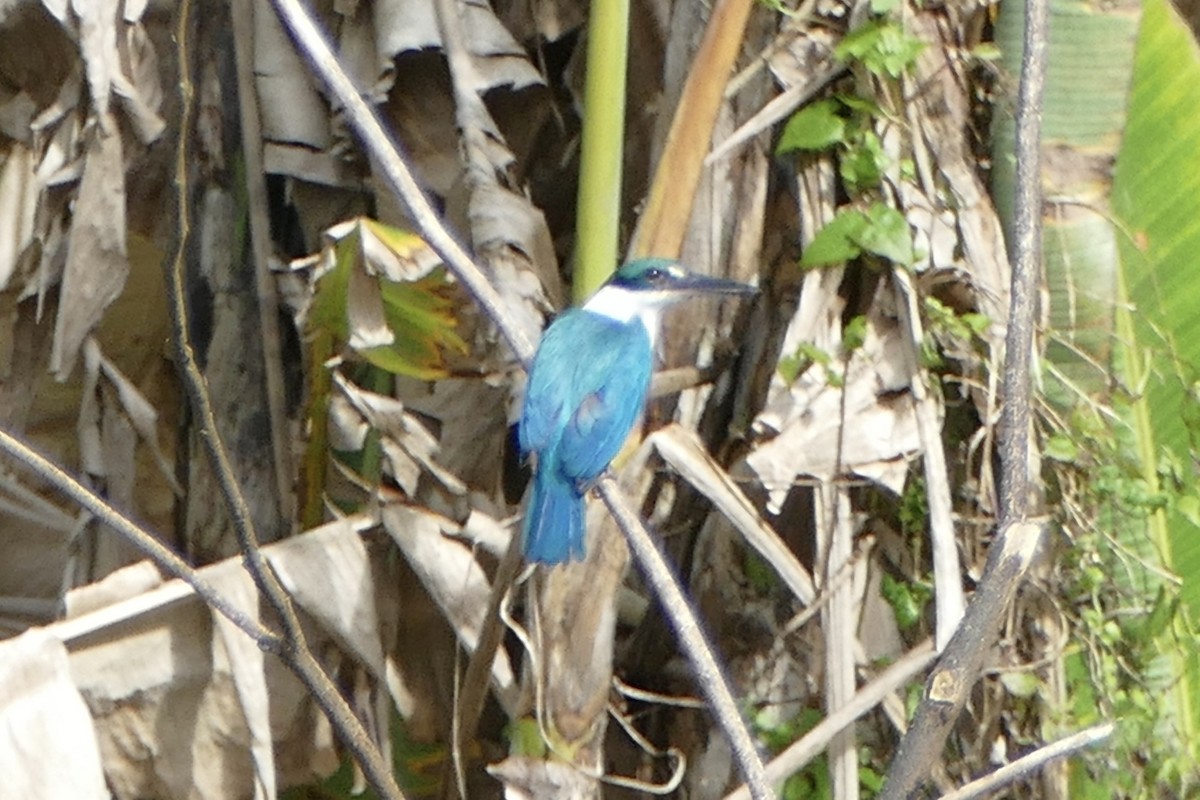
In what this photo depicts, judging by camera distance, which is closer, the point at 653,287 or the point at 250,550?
the point at 250,550

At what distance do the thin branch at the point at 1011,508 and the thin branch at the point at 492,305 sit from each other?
0.18 m

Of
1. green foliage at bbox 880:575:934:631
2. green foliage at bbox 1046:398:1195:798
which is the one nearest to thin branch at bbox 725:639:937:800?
green foliage at bbox 880:575:934:631

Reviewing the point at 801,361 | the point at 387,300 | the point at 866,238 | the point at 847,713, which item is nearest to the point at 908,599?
the point at 847,713

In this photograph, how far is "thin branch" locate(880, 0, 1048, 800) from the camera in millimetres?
1616

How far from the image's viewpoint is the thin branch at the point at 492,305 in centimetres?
171

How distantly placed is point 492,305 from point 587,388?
1.89ft

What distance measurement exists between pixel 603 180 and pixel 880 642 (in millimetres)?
985

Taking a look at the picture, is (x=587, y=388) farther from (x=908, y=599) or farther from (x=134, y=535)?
(x=134, y=535)

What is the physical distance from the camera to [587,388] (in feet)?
9.21

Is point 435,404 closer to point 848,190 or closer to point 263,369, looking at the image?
point 263,369

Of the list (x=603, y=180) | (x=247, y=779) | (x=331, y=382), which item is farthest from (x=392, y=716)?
(x=603, y=180)

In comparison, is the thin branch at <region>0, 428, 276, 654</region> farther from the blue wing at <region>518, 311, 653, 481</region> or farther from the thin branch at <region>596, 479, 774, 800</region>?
the blue wing at <region>518, 311, 653, 481</region>

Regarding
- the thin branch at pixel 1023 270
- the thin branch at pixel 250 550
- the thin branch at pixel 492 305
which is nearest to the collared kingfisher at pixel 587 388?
the thin branch at pixel 492 305

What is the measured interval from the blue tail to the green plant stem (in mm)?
375
